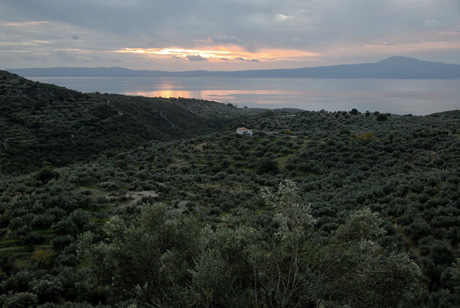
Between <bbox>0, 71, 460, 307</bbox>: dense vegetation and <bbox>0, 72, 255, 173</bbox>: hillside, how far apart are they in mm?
19795

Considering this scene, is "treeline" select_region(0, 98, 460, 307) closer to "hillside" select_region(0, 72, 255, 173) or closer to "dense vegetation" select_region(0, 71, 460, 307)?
"dense vegetation" select_region(0, 71, 460, 307)

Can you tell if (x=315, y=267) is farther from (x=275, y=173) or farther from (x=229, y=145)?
(x=229, y=145)

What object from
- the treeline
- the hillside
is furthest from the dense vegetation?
the hillside

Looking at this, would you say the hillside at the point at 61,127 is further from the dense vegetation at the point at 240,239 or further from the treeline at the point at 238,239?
the treeline at the point at 238,239

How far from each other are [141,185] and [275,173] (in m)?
12.9

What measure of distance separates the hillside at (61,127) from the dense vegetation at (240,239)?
19795 millimetres

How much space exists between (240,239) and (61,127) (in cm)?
4640

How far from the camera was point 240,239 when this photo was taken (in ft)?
20.4

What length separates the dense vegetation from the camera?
5453 millimetres

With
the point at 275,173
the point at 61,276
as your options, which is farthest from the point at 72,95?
the point at 61,276

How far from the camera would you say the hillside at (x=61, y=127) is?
35156 millimetres

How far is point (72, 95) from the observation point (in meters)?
56.8

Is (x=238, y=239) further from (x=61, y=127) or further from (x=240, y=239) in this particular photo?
(x=61, y=127)

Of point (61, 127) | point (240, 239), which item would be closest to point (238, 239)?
point (240, 239)
